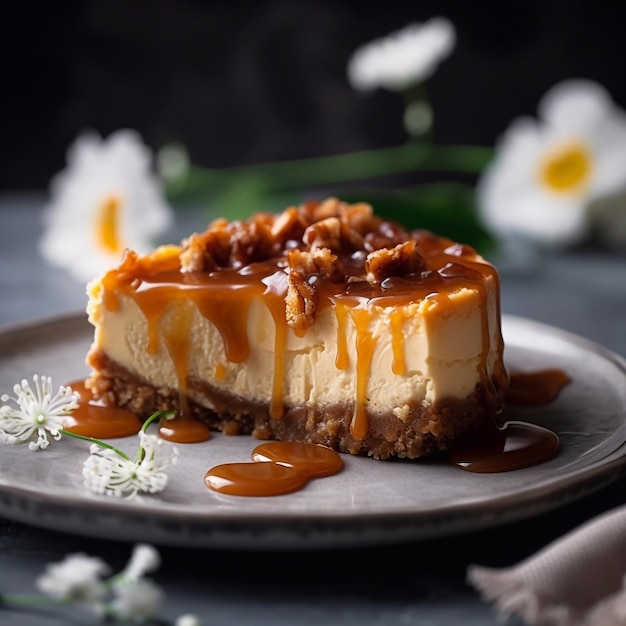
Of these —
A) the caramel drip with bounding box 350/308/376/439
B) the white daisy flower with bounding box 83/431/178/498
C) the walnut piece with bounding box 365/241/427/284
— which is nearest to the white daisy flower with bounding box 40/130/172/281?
the walnut piece with bounding box 365/241/427/284

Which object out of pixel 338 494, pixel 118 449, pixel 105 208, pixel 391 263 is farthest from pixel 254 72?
pixel 338 494

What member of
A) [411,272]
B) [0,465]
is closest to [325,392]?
[411,272]

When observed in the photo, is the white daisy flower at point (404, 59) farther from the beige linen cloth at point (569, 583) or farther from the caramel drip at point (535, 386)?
the beige linen cloth at point (569, 583)

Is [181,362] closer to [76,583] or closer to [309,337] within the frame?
[309,337]

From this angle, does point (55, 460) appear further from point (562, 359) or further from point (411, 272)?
point (562, 359)

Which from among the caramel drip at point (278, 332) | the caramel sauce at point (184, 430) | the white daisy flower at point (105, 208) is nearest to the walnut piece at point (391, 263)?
the caramel drip at point (278, 332)

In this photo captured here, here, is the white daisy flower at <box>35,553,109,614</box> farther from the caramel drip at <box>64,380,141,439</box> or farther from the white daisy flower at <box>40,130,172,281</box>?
the white daisy flower at <box>40,130,172,281</box>
